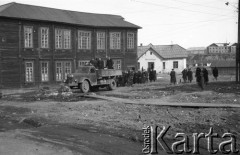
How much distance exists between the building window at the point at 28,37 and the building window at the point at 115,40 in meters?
10.4

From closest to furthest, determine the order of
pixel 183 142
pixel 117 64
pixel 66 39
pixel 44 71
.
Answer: pixel 183 142 → pixel 44 71 → pixel 66 39 → pixel 117 64

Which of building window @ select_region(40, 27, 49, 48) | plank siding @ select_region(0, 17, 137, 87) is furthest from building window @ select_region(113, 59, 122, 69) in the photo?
building window @ select_region(40, 27, 49, 48)

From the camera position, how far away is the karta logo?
7754 millimetres

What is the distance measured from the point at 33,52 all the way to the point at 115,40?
11.1 m

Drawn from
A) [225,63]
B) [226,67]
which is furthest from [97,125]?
[225,63]

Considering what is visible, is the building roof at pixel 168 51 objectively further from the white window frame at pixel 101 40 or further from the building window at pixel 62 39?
the building window at pixel 62 39

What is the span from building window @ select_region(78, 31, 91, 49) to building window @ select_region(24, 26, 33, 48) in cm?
607

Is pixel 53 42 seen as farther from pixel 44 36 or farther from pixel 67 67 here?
pixel 67 67

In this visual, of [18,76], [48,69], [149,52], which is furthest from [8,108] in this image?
[149,52]

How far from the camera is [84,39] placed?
36.5 meters

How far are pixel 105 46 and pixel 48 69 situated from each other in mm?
8158

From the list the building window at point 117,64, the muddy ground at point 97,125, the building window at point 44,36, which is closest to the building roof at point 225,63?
the building window at point 117,64

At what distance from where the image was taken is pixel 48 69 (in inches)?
1298

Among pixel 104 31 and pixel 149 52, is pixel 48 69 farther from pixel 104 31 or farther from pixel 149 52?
pixel 149 52
